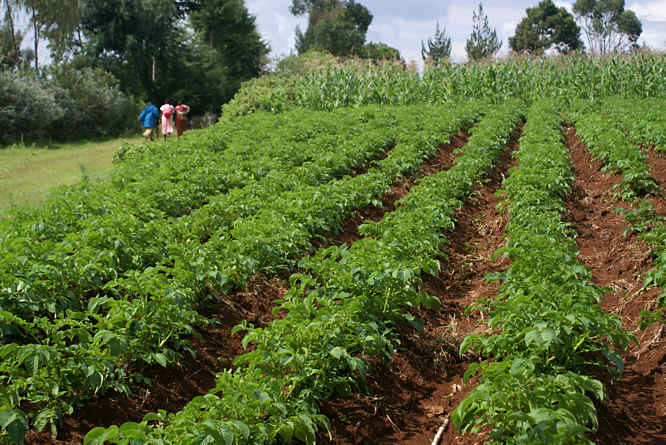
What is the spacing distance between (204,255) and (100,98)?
74.3 ft

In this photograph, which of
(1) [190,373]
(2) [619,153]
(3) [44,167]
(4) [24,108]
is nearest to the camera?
(1) [190,373]

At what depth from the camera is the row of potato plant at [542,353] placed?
2.93m

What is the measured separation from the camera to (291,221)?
21.7ft

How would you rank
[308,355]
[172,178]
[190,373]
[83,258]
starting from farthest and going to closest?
[172,178]
[83,258]
[190,373]
[308,355]

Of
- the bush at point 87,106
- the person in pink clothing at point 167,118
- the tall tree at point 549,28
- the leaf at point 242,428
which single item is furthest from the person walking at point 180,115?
the tall tree at point 549,28

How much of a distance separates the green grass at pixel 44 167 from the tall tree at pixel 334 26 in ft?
146

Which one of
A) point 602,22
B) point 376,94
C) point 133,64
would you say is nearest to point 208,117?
point 133,64

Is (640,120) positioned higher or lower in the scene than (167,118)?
lower

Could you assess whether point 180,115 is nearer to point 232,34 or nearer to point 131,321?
point 131,321

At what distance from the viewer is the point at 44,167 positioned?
53.6ft

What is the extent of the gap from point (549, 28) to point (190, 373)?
75746mm

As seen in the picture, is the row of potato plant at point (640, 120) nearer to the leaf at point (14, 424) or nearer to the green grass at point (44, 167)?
the green grass at point (44, 167)

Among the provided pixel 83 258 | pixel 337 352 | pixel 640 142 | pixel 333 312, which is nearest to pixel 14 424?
pixel 337 352

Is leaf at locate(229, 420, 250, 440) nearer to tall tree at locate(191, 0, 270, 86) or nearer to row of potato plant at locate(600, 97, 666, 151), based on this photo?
row of potato plant at locate(600, 97, 666, 151)
